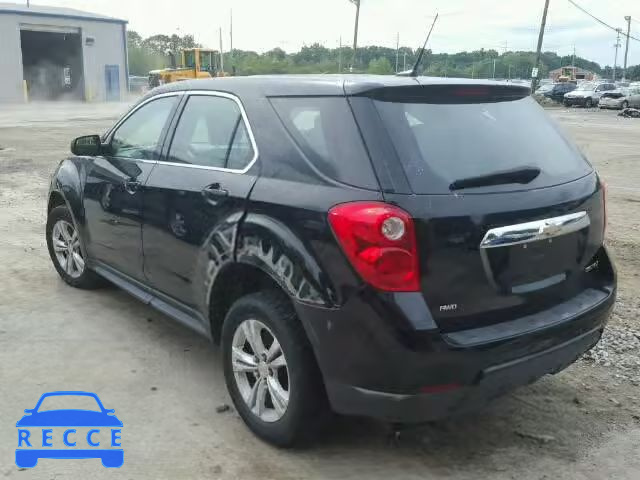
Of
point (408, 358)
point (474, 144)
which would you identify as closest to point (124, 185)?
point (474, 144)

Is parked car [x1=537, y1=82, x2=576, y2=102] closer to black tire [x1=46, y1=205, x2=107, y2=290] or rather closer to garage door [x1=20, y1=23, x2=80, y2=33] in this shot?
garage door [x1=20, y1=23, x2=80, y2=33]

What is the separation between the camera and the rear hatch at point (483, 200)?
2656 mm

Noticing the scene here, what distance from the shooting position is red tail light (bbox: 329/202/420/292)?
259 centimetres

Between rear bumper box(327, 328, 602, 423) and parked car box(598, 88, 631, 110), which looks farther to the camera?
parked car box(598, 88, 631, 110)

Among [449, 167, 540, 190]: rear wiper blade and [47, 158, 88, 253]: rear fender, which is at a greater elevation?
[449, 167, 540, 190]: rear wiper blade

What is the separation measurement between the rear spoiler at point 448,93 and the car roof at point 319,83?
0.07 feet

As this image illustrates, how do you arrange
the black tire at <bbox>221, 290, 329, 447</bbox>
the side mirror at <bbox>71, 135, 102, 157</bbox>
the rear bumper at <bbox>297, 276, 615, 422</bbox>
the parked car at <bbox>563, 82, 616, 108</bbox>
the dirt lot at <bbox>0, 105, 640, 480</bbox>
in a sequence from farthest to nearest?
the parked car at <bbox>563, 82, 616, 108</bbox> < the side mirror at <bbox>71, 135, 102, 157</bbox> < the dirt lot at <bbox>0, 105, 640, 480</bbox> < the black tire at <bbox>221, 290, 329, 447</bbox> < the rear bumper at <bbox>297, 276, 615, 422</bbox>

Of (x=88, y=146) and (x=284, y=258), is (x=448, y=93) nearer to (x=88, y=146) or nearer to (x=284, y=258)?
(x=284, y=258)

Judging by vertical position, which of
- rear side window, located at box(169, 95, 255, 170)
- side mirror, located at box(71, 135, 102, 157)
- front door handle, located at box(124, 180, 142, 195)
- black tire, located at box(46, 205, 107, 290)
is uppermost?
rear side window, located at box(169, 95, 255, 170)

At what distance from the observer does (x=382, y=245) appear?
8.51 ft

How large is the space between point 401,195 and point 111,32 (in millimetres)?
45439

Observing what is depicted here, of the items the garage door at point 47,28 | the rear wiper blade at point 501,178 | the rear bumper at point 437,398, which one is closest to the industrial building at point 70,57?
the garage door at point 47,28

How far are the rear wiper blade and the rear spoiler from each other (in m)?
0.42

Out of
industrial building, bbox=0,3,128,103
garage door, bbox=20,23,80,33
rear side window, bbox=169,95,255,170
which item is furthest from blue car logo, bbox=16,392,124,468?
garage door, bbox=20,23,80,33
